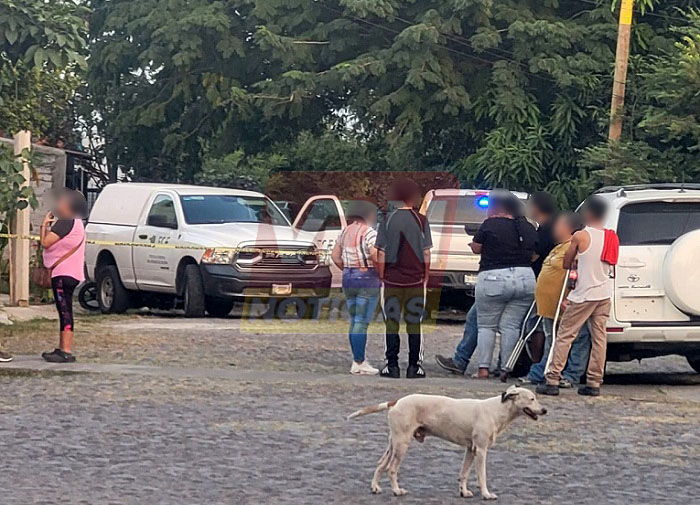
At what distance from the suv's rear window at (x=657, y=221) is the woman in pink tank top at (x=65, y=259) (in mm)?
5316

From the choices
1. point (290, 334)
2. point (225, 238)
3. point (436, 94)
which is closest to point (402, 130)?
point (436, 94)

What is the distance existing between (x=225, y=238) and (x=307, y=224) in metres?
3.01

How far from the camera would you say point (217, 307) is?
19.1 m

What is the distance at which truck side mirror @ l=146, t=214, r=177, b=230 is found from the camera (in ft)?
62.5

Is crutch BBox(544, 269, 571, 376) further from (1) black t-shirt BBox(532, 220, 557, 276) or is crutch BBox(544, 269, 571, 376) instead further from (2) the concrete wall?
(2) the concrete wall

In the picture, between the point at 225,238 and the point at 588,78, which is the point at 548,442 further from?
the point at 588,78

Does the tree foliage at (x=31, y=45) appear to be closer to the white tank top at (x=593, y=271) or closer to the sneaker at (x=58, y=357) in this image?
the sneaker at (x=58, y=357)

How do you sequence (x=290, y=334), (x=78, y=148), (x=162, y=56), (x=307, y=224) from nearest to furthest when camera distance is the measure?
(x=290, y=334)
(x=307, y=224)
(x=162, y=56)
(x=78, y=148)

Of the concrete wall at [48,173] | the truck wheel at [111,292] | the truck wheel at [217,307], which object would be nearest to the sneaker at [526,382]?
the truck wheel at [217,307]

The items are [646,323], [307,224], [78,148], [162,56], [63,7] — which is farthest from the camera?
[78,148]

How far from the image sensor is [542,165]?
26.5 metres

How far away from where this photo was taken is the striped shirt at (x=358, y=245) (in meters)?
12.4

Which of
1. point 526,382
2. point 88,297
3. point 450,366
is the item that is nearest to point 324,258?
point 88,297

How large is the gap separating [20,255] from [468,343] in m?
7.63
